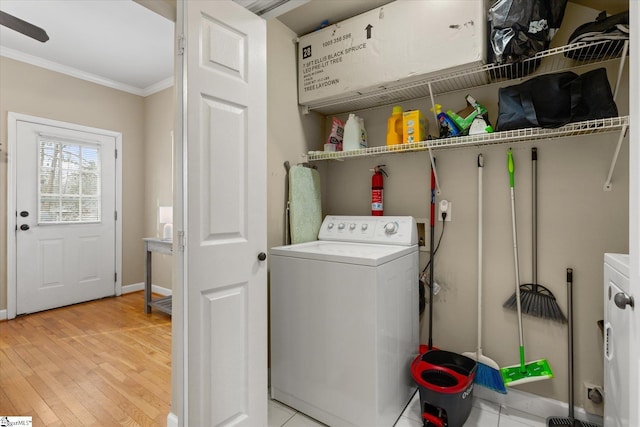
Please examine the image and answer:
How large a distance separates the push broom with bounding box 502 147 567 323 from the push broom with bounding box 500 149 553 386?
0.06 metres

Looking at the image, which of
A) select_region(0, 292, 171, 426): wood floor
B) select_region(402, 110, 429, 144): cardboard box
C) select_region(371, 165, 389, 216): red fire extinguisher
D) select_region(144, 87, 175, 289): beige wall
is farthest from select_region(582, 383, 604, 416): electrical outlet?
select_region(144, 87, 175, 289): beige wall

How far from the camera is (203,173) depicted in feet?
4.39

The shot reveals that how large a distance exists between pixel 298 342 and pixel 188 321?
2.24 feet

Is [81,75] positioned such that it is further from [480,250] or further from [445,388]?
[445,388]

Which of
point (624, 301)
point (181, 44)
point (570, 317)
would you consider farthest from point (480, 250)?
point (181, 44)

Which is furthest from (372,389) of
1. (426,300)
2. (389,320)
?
(426,300)

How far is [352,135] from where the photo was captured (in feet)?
7.13

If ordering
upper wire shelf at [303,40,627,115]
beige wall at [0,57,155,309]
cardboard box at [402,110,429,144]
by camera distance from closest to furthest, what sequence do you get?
upper wire shelf at [303,40,627,115] → cardboard box at [402,110,429,144] → beige wall at [0,57,155,309]

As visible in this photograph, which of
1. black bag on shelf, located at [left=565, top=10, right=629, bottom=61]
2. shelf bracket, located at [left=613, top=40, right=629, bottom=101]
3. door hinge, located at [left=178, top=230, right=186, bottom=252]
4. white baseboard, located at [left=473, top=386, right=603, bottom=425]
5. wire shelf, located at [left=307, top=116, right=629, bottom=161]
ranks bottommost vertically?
white baseboard, located at [left=473, top=386, right=603, bottom=425]

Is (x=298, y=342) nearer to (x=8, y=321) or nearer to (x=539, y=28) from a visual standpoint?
(x=539, y=28)

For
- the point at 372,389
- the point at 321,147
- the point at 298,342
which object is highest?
the point at 321,147

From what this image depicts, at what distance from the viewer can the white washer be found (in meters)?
1.50

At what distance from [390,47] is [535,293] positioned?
1.64 metres

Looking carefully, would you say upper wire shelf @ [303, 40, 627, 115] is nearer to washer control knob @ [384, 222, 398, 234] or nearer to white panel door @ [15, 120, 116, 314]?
washer control knob @ [384, 222, 398, 234]
